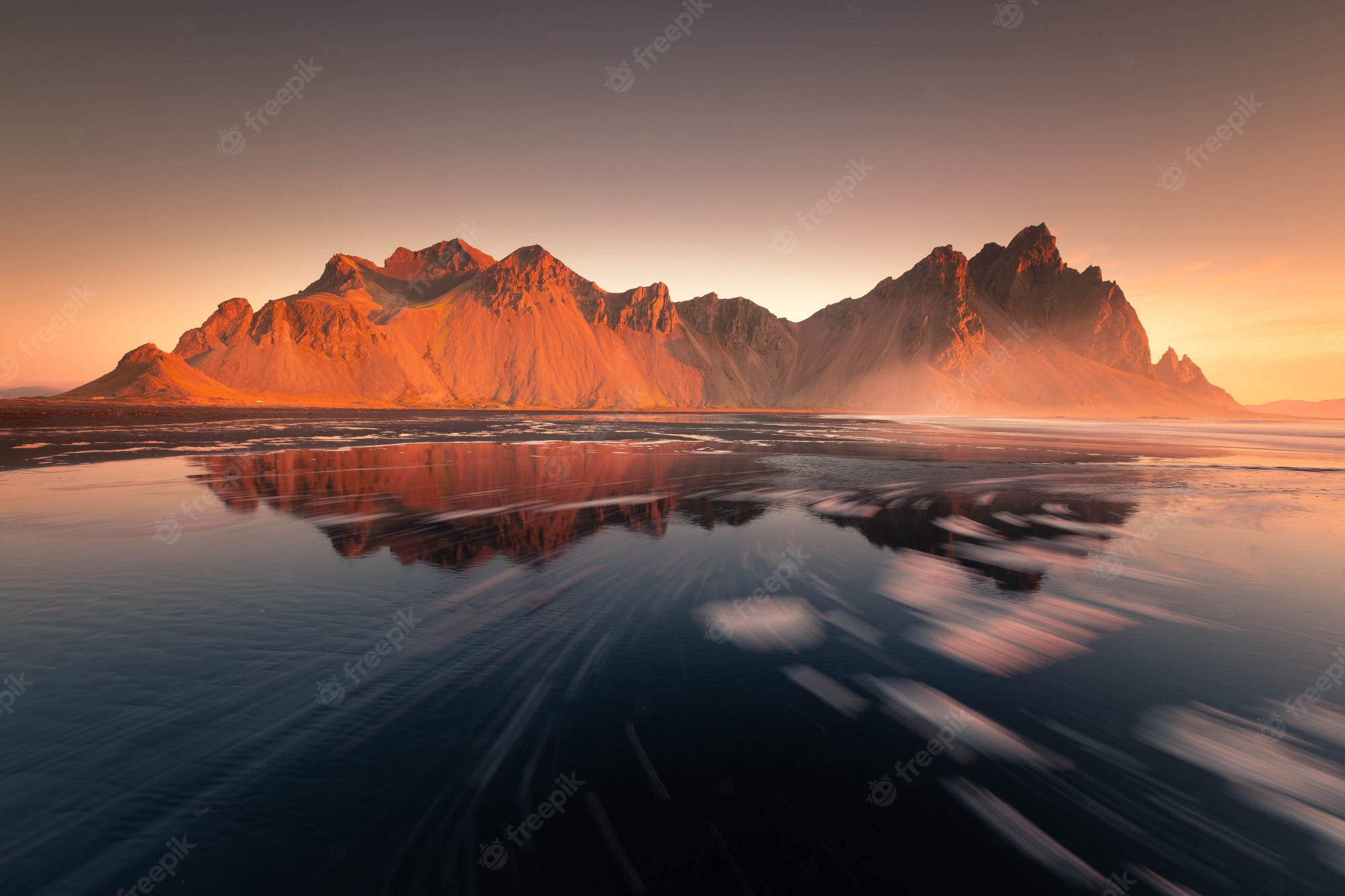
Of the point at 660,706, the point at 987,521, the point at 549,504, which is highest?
the point at 549,504

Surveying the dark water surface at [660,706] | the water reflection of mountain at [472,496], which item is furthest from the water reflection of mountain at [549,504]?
the dark water surface at [660,706]

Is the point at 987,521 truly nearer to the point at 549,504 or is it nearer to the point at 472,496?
the point at 549,504

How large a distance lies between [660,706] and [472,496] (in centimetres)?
1525

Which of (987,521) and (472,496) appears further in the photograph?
(472,496)

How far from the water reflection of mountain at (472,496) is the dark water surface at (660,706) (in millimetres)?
315

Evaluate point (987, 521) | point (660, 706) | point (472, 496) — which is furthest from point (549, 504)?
point (987, 521)

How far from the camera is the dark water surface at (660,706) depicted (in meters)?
4.36

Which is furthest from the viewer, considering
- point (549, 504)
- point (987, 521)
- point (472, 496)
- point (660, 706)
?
point (472, 496)

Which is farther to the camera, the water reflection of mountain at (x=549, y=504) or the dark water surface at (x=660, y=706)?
the water reflection of mountain at (x=549, y=504)

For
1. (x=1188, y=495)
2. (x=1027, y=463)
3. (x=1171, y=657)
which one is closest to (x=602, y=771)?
(x=1171, y=657)

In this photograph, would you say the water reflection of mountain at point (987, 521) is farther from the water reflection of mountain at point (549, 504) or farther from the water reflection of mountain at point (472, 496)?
the water reflection of mountain at point (472, 496)

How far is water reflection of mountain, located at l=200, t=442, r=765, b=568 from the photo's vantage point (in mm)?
14016

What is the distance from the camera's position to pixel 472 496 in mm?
19984

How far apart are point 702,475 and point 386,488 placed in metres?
13.9
